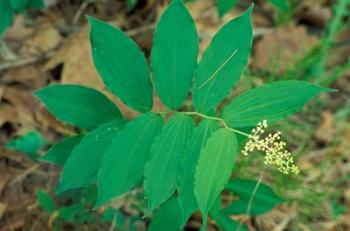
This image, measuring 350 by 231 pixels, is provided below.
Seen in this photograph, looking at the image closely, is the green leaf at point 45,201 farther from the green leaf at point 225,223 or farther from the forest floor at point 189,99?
the green leaf at point 225,223

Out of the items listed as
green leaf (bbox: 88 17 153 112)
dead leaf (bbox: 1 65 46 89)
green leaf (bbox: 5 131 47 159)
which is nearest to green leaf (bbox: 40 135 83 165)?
green leaf (bbox: 88 17 153 112)

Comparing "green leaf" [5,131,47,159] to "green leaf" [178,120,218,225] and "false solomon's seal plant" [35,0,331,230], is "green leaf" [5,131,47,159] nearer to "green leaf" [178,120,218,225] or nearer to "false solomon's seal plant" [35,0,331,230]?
"false solomon's seal plant" [35,0,331,230]

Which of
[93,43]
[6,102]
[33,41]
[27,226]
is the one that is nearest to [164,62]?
[93,43]

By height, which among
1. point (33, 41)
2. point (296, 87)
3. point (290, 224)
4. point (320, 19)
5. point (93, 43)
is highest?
point (93, 43)

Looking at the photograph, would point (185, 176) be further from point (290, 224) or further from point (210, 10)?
point (210, 10)

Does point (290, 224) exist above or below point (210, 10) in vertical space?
below

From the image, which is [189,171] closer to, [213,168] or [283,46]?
[213,168]

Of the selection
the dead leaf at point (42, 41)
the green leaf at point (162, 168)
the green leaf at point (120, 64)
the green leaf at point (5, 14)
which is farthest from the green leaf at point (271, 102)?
the dead leaf at point (42, 41)
